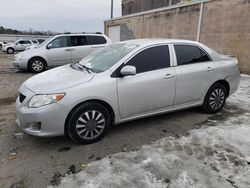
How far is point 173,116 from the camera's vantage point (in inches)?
173

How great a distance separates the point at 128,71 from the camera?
3271 millimetres

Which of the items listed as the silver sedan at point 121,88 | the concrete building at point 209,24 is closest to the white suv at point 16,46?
the concrete building at point 209,24

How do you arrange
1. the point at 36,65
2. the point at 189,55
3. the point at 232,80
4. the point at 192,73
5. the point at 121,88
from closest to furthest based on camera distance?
the point at 121,88 → the point at 192,73 → the point at 189,55 → the point at 232,80 → the point at 36,65

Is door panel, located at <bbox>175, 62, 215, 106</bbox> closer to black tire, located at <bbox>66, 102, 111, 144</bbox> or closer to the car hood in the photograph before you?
black tire, located at <bbox>66, 102, 111, 144</bbox>

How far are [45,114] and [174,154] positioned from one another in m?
1.82

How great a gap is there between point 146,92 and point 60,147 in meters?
1.55

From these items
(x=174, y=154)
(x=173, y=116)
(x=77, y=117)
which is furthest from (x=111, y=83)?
(x=173, y=116)

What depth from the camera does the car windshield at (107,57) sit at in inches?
139

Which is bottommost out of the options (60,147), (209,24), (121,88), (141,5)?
(60,147)

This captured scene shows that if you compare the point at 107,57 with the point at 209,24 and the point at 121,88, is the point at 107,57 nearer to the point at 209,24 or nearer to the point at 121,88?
the point at 121,88

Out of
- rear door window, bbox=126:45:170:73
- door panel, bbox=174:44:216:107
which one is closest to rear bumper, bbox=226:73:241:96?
door panel, bbox=174:44:216:107

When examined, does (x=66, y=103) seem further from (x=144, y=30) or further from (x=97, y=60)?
(x=144, y=30)

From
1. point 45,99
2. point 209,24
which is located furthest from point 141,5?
point 45,99

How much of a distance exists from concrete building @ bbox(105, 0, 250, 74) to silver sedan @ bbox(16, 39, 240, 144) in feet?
18.9
